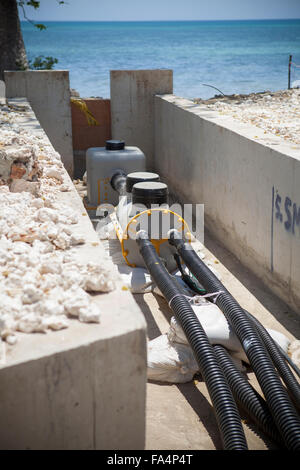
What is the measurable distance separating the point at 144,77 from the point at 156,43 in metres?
106

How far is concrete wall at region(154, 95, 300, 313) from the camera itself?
5.62 meters

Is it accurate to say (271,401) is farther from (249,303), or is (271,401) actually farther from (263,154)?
(263,154)

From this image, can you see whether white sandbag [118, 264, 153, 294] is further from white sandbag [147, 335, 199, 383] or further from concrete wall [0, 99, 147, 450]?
concrete wall [0, 99, 147, 450]

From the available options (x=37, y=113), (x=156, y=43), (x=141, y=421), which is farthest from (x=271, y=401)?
(x=156, y=43)

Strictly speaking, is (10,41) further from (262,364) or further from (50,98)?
(262,364)

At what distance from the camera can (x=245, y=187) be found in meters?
6.77

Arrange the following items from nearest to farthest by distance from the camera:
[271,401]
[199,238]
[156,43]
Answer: [271,401] → [199,238] → [156,43]

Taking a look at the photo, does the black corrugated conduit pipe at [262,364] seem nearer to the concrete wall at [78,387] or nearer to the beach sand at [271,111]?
the concrete wall at [78,387]

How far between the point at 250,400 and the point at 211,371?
40 centimetres

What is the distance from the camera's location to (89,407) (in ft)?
8.18

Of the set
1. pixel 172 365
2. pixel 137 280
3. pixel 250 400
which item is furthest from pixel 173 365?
pixel 137 280

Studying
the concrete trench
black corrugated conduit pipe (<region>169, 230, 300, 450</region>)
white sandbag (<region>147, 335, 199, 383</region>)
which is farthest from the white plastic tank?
the concrete trench

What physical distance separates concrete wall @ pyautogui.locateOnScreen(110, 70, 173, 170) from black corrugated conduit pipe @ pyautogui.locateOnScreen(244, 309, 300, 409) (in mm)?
7759

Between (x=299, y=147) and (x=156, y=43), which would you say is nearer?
(x=299, y=147)
